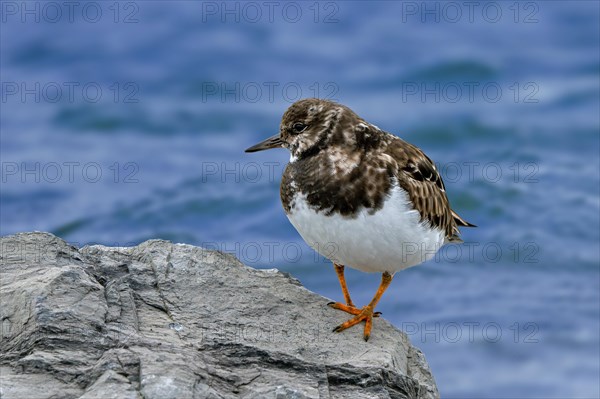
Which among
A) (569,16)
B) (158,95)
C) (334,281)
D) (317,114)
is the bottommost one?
(334,281)

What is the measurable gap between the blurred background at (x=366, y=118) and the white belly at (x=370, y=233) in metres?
5.32

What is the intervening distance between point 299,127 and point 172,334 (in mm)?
2167

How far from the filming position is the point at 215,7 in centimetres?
2120

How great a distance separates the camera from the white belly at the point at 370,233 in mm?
7642

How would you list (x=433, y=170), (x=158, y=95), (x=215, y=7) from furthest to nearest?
(x=215, y=7)
(x=158, y=95)
(x=433, y=170)

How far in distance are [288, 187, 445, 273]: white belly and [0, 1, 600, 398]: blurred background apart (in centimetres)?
532

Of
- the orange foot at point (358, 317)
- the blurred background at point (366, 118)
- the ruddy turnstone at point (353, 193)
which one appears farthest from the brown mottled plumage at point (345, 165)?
the blurred background at point (366, 118)

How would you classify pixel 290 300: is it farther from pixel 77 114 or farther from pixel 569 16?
pixel 569 16

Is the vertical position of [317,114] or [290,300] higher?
[317,114]

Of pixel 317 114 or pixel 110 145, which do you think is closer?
pixel 317 114

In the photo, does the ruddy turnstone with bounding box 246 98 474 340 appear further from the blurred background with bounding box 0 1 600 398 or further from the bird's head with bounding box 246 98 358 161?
the blurred background with bounding box 0 1 600 398

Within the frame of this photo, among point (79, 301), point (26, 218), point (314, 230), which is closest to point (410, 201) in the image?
point (314, 230)

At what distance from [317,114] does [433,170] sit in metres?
1.30

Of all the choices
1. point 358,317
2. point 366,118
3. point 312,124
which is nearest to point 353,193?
point 312,124
